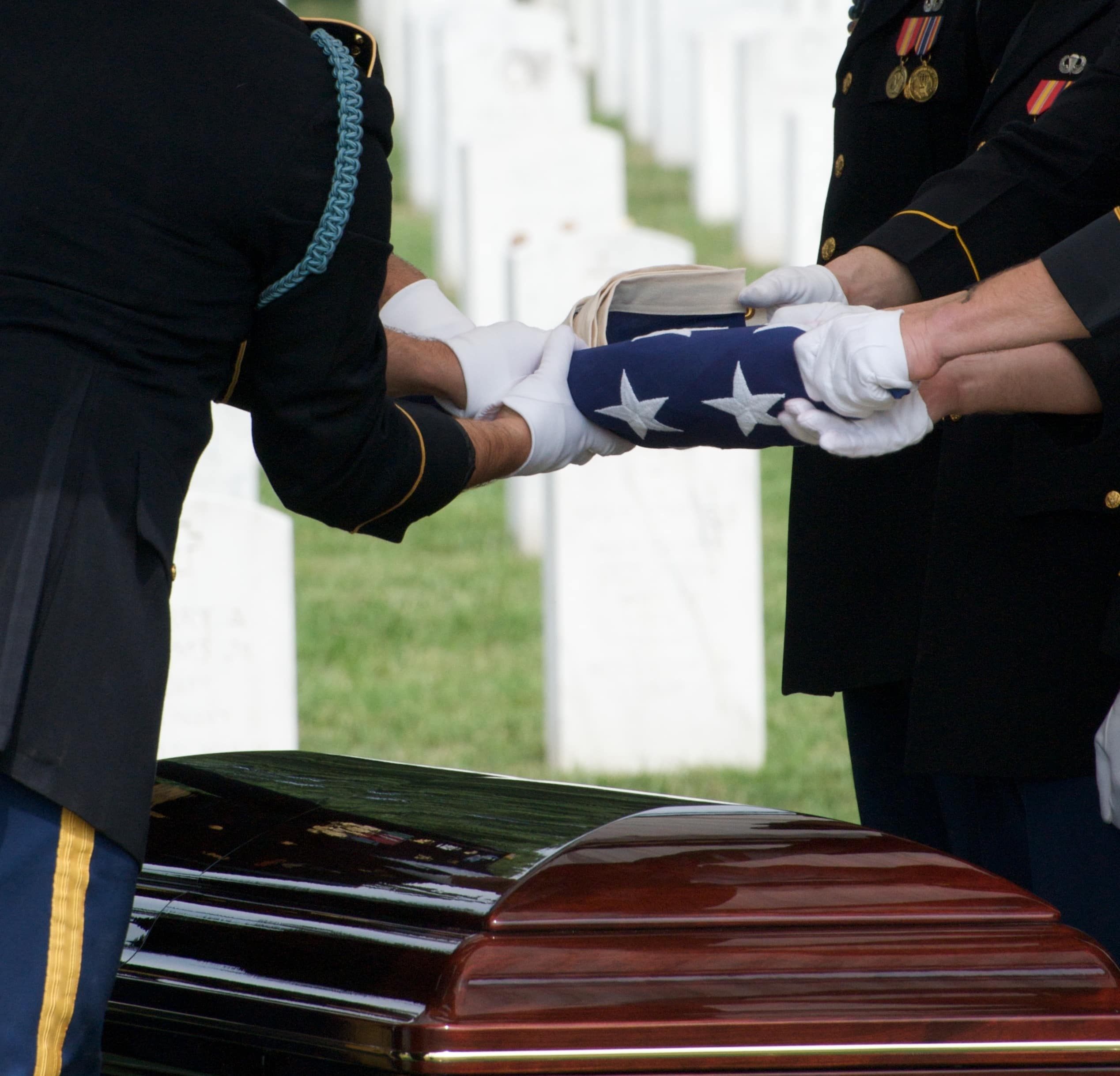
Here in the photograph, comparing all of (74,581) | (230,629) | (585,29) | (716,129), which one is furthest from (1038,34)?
(585,29)

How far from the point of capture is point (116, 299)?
147 centimetres

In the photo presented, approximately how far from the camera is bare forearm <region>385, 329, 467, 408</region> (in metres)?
2.18

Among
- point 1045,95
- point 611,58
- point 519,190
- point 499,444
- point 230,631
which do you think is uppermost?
point 611,58

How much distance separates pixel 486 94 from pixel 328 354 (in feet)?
29.6

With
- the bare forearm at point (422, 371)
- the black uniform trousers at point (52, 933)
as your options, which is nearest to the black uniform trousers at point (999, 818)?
the bare forearm at point (422, 371)

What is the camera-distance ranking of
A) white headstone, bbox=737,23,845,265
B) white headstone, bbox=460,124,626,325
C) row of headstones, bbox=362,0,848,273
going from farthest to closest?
white headstone, bbox=737,23,845,265 < row of headstones, bbox=362,0,848,273 < white headstone, bbox=460,124,626,325

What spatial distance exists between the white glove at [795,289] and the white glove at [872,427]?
1.22 feet

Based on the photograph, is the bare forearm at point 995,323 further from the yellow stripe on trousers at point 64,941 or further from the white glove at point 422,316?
the yellow stripe on trousers at point 64,941

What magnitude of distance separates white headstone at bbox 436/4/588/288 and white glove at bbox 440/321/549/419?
6.93m

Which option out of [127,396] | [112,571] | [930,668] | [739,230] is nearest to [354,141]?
[127,396]

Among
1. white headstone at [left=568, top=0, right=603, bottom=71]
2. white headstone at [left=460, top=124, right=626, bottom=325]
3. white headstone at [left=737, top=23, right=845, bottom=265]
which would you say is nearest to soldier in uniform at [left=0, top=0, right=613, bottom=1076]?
white headstone at [left=460, top=124, right=626, bottom=325]

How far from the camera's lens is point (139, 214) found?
1.47 meters

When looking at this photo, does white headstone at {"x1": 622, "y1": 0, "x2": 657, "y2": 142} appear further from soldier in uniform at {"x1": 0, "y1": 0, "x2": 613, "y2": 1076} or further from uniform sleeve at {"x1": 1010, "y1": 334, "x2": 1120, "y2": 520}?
soldier in uniform at {"x1": 0, "y1": 0, "x2": 613, "y2": 1076}

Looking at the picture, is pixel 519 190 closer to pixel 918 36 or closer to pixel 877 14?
pixel 877 14
